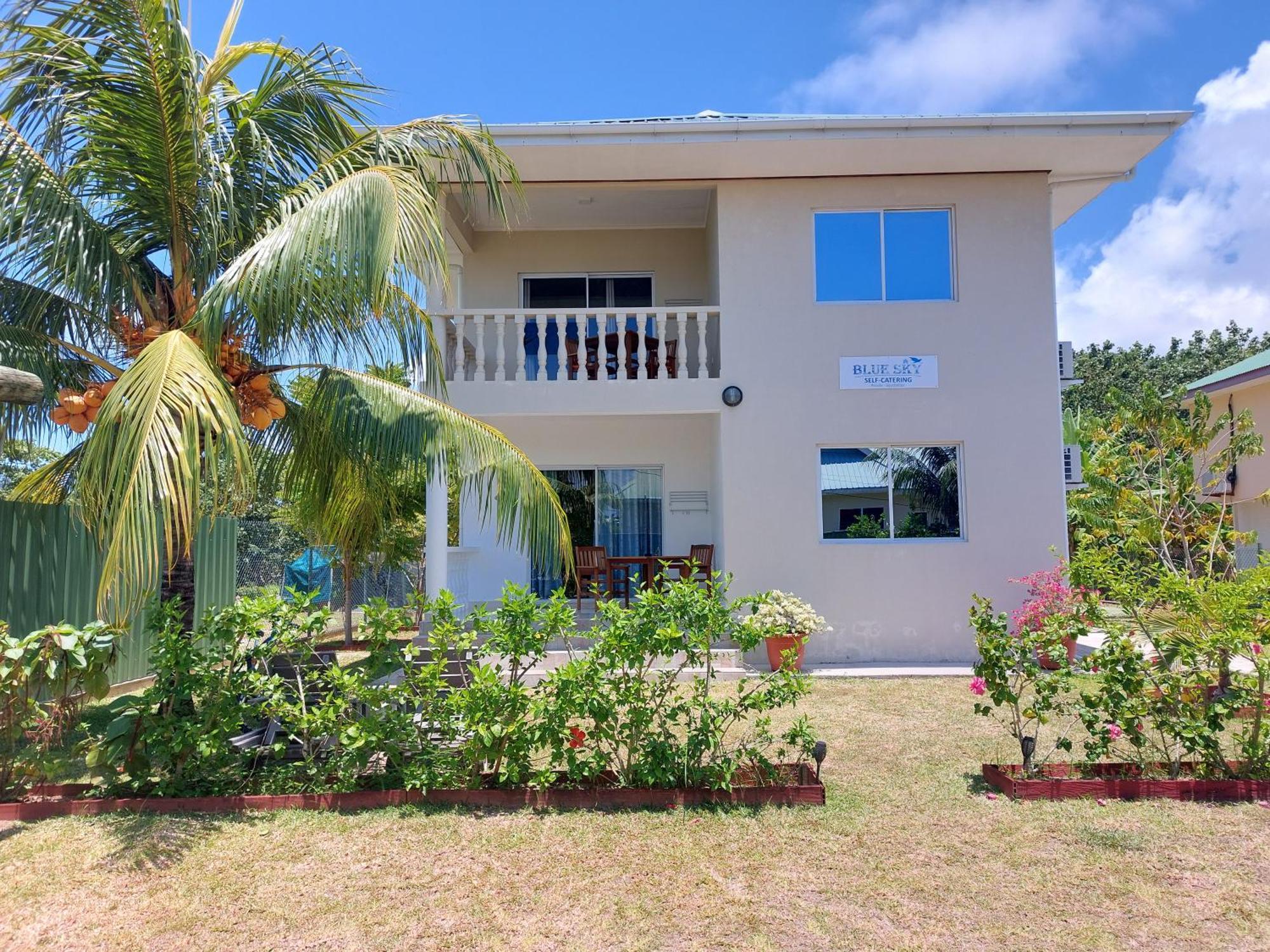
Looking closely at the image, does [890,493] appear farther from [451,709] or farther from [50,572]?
[50,572]

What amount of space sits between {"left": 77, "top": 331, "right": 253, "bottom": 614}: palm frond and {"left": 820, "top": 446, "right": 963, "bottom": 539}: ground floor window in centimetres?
712

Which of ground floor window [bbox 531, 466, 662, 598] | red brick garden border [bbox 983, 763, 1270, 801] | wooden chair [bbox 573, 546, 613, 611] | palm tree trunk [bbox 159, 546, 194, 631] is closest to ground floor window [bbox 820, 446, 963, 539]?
ground floor window [bbox 531, 466, 662, 598]

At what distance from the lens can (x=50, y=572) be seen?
7.68 metres

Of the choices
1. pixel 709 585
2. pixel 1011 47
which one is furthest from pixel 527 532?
pixel 1011 47

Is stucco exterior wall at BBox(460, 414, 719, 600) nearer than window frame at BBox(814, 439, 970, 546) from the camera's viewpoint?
No

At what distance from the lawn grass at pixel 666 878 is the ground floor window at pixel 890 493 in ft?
16.9

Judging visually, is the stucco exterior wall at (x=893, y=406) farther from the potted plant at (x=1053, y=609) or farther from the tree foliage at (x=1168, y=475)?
the tree foliage at (x=1168, y=475)

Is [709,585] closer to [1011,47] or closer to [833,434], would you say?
[833,434]

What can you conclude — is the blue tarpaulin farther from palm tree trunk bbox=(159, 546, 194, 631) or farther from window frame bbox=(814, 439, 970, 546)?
palm tree trunk bbox=(159, 546, 194, 631)

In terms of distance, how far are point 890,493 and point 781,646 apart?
238 centimetres

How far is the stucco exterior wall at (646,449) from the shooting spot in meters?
12.1

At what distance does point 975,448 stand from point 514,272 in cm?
673

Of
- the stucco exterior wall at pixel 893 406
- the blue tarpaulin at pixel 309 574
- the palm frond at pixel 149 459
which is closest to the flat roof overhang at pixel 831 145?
the stucco exterior wall at pixel 893 406

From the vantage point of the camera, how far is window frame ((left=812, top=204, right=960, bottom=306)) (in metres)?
10.4
